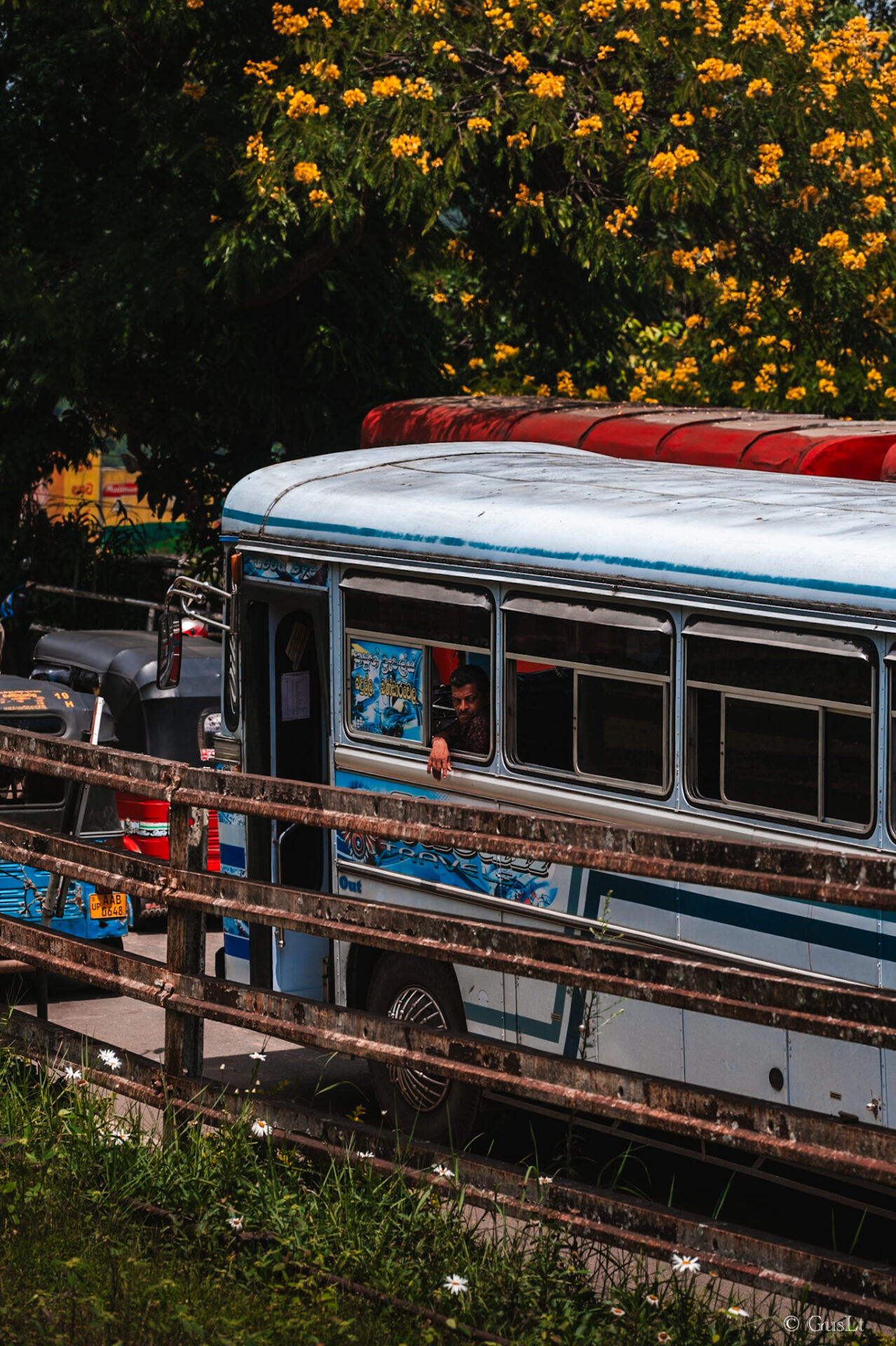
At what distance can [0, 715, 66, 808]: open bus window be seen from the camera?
11.3 m

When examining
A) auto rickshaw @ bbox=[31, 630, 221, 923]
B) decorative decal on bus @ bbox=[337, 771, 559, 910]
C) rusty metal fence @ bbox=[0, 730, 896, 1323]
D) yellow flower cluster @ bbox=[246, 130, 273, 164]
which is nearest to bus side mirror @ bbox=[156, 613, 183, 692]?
decorative decal on bus @ bbox=[337, 771, 559, 910]

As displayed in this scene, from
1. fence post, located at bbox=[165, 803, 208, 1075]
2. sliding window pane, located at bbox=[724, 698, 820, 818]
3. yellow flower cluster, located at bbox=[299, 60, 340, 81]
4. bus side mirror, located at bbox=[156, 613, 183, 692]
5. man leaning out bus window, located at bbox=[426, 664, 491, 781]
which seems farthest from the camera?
yellow flower cluster, located at bbox=[299, 60, 340, 81]

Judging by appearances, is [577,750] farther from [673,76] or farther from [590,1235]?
[673,76]

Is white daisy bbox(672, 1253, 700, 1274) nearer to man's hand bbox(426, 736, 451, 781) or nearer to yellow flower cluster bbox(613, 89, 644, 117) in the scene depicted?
man's hand bbox(426, 736, 451, 781)

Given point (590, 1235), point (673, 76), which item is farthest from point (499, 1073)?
point (673, 76)

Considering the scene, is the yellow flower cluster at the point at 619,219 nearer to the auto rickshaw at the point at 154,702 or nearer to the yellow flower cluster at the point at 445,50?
the yellow flower cluster at the point at 445,50

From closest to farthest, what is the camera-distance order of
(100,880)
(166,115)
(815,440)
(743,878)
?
(743,878)
(100,880)
(815,440)
(166,115)

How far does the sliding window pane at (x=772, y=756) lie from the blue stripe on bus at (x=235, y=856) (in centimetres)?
323

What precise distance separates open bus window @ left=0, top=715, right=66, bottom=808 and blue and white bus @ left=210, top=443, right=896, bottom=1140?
2.63 m

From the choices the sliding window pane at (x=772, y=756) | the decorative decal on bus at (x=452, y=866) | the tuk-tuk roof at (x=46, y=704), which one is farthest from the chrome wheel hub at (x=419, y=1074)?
the tuk-tuk roof at (x=46, y=704)

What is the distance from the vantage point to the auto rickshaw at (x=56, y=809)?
10477 mm

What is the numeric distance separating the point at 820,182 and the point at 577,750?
9581mm

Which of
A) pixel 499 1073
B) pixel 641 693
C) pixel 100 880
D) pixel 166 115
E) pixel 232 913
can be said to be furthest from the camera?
pixel 166 115

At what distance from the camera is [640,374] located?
17797mm
